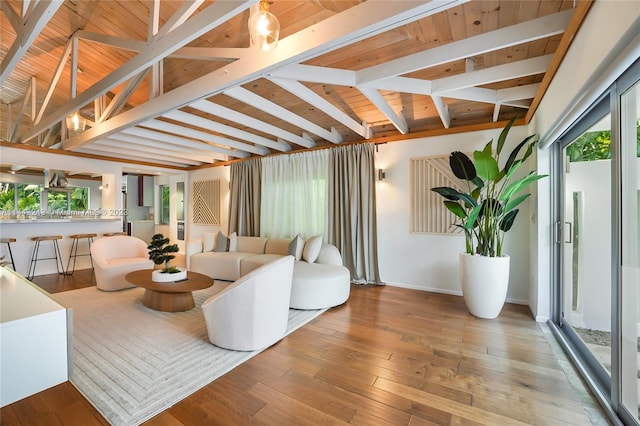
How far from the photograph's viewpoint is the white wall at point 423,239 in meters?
3.67

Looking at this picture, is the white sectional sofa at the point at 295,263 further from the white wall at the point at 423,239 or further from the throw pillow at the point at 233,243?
the white wall at the point at 423,239

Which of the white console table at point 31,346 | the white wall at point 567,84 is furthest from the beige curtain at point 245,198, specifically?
the white wall at point 567,84

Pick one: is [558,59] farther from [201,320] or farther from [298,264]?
[201,320]

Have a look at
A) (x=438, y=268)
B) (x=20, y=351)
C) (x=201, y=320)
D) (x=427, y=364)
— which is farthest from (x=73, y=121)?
(x=438, y=268)

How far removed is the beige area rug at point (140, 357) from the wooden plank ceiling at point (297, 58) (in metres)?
2.15

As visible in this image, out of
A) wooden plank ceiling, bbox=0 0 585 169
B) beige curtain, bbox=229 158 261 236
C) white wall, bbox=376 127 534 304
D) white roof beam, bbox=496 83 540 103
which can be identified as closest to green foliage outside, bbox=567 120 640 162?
wooden plank ceiling, bbox=0 0 585 169

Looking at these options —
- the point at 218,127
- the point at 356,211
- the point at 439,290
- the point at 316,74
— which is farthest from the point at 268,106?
the point at 439,290

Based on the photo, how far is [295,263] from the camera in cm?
416

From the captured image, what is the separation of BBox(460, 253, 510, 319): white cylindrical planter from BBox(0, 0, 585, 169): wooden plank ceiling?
184 centimetres

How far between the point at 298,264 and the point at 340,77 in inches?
104

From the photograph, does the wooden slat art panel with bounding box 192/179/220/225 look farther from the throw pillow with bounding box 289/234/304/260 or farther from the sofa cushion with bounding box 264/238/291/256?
the throw pillow with bounding box 289/234/304/260

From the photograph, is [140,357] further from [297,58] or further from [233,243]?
[233,243]

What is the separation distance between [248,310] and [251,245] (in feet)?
10.1

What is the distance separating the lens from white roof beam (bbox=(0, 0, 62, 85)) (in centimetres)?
187
